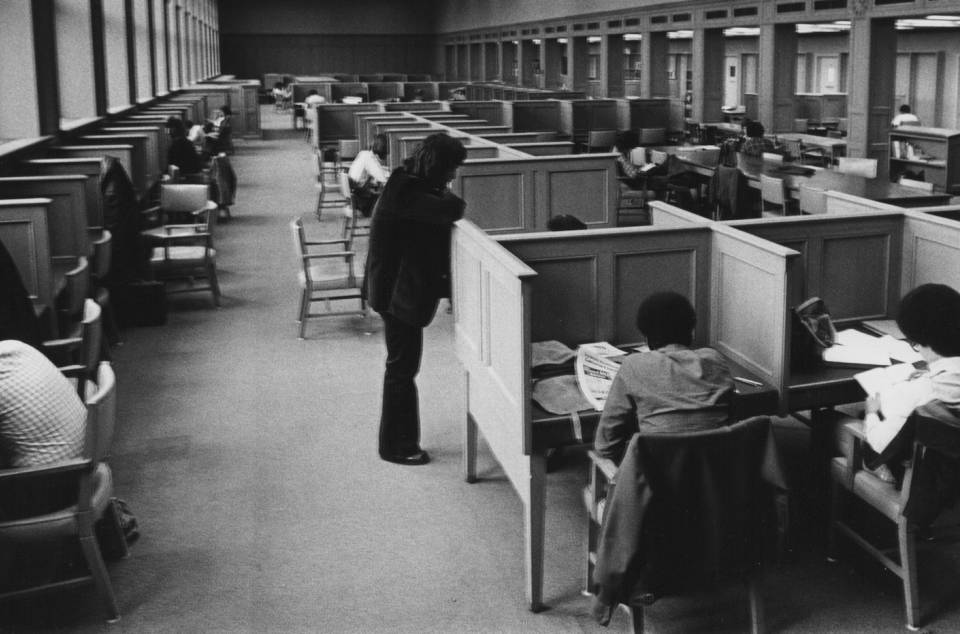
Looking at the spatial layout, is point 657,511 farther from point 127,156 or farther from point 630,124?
point 630,124

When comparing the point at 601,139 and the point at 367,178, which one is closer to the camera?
the point at 367,178

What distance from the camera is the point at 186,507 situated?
3920 mm

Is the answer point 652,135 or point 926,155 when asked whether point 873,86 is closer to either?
point 926,155

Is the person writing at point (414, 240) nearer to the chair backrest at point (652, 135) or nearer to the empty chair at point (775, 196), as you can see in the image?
the empty chair at point (775, 196)

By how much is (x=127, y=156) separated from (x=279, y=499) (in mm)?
4553

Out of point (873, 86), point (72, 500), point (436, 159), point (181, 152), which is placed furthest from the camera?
point (873, 86)

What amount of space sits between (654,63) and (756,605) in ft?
48.6

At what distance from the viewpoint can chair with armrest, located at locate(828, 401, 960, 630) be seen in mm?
2709

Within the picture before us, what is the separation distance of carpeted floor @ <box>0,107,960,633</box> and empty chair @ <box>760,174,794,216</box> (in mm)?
3243

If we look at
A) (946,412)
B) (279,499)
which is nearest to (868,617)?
(946,412)

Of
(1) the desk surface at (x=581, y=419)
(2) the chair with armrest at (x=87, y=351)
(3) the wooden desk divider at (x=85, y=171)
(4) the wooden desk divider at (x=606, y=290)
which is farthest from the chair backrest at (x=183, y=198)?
(1) the desk surface at (x=581, y=419)

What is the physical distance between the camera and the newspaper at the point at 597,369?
3219mm

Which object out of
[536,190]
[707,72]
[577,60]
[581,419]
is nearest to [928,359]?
[581,419]

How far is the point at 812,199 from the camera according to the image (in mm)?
6938
